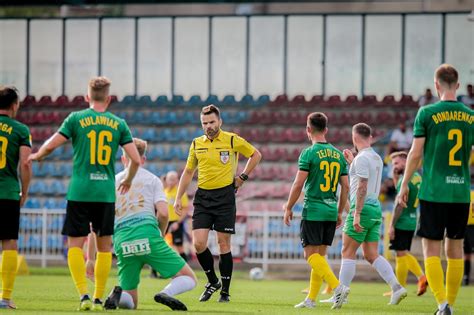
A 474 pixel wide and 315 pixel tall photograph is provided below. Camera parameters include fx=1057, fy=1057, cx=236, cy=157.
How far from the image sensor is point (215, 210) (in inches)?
497

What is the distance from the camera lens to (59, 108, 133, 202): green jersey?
9680mm

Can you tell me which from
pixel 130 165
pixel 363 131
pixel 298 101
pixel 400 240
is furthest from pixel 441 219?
pixel 298 101

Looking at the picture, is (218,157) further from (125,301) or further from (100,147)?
(100,147)

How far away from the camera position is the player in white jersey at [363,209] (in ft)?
39.5

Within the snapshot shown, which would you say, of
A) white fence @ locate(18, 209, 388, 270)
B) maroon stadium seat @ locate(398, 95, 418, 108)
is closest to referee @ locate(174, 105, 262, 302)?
white fence @ locate(18, 209, 388, 270)

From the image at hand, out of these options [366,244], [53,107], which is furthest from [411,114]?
[366,244]

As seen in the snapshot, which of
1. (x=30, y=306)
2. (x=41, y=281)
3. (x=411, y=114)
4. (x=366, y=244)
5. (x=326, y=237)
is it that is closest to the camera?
(x=30, y=306)

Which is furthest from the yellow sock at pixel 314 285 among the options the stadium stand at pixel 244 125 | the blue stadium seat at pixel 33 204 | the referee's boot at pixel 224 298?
the blue stadium seat at pixel 33 204

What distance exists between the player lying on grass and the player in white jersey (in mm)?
2632

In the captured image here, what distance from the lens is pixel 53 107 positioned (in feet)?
99.6

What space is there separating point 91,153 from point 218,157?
314cm

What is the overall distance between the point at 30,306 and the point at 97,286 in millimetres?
1493

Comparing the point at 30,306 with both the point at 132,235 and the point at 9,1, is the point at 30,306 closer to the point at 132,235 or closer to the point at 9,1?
the point at 132,235

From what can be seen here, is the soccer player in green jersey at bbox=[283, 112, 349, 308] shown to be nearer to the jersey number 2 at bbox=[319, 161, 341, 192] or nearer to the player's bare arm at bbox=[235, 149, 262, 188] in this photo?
the jersey number 2 at bbox=[319, 161, 341, 192]
